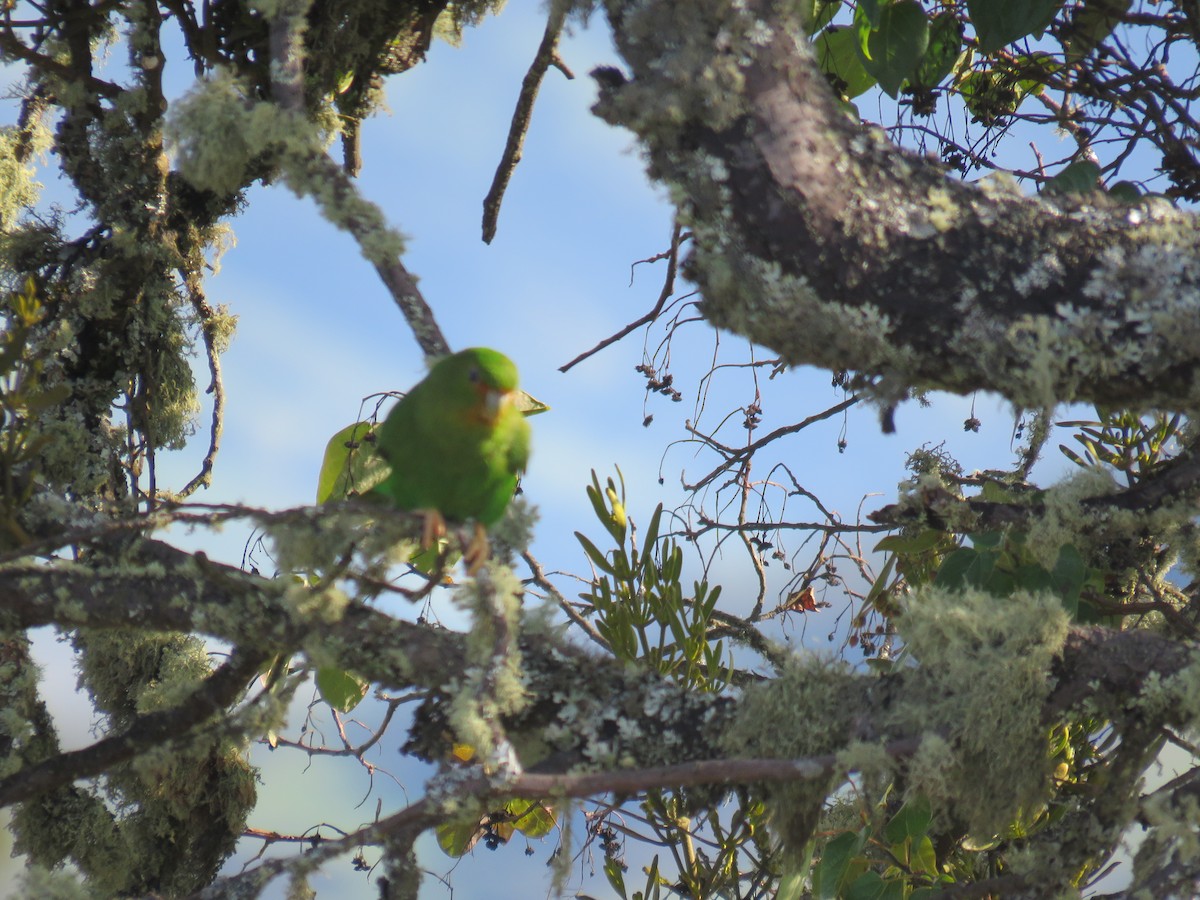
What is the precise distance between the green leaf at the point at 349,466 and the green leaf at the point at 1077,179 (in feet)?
4.76

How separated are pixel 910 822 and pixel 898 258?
3.25 ft

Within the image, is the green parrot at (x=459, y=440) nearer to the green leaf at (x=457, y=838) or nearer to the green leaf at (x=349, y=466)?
the green leaf at (x=349, y=466)

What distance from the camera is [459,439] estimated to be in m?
1.70

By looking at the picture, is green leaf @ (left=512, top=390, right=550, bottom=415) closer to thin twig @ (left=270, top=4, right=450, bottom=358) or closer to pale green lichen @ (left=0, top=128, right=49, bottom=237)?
thin twig @ (left=270, top=4, right=450, bottom=358)

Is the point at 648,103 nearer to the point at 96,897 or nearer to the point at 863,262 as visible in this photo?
the point at 863,262

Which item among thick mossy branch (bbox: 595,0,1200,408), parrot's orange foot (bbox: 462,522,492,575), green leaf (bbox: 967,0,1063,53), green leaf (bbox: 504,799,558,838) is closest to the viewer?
thick mossy branch (bbox: 595,0,1200,408)

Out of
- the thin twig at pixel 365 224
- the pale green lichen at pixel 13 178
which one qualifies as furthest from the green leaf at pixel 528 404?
the pale green lichen at pixel 13 178

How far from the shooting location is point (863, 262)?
1.36 metres

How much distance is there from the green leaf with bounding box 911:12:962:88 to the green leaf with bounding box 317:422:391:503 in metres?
1.46

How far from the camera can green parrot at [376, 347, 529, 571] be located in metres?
1.71

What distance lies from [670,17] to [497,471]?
760mm

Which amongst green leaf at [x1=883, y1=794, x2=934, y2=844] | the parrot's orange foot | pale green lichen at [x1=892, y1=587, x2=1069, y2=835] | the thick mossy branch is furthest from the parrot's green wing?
green leaf at [x1=883, y1=794, x2=934, y2=844]

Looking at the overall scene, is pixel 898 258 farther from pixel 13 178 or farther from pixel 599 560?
pixel 13 178

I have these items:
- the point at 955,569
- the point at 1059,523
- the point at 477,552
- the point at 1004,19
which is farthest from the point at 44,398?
the point at 1004,19
